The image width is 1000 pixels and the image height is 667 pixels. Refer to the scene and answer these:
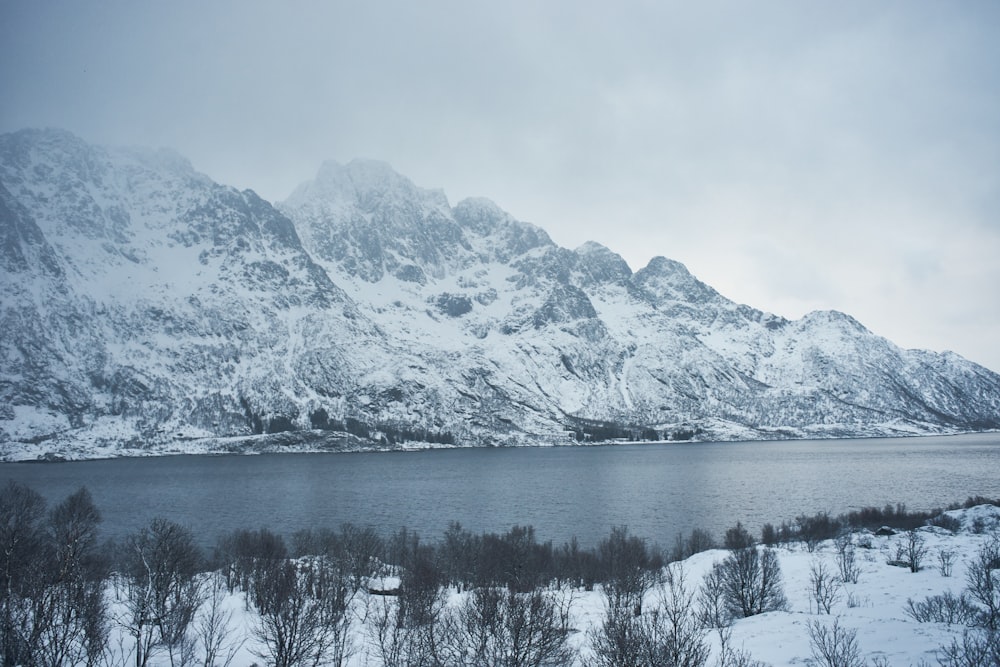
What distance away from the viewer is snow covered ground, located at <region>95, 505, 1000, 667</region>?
2688cm

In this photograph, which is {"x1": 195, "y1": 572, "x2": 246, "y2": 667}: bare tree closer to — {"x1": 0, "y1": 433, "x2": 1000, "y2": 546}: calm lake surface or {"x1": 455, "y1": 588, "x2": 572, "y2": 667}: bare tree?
{"x1": 455, "y1": 588, "x2": 572, "y2": 667}: bare tree

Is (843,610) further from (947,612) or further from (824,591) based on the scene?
(824,591)

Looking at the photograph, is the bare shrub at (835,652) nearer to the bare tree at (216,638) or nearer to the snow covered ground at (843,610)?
the snow covered ground at (843,610)

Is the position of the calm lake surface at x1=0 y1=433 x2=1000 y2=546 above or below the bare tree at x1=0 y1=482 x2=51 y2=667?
below

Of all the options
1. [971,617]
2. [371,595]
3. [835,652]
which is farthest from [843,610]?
[371,595]

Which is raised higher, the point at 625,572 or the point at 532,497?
the point at 625,572

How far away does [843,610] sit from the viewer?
4000cm

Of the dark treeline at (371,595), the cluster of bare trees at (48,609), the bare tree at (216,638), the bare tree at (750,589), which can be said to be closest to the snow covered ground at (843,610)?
the bare tree at (216,638)

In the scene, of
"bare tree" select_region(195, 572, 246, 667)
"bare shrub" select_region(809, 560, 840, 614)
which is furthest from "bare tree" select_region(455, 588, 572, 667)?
"bare shrub" select_region(809, 560, 840, 614)

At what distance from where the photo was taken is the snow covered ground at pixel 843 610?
2688 cm

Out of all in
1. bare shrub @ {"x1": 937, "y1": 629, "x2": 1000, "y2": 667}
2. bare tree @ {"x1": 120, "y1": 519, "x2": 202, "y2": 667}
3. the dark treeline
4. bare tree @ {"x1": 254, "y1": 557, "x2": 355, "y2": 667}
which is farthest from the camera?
bare tree @ {"x1": 120, "y1": 519, "x2": 202, "y2": 667}

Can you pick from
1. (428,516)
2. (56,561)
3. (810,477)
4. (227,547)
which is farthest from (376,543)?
(810,477)

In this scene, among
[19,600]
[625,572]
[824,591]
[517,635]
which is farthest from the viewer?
[625,572]

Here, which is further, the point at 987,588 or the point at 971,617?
Result: the point at 987,588
